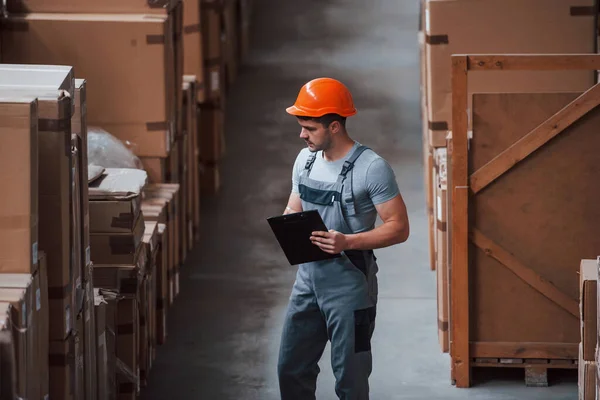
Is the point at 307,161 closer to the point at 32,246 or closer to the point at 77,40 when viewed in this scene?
the point at 32,246

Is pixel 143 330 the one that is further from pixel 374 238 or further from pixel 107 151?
pixel 374 238

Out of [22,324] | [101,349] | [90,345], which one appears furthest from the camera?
[101,349]

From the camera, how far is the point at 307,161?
18.5 ft

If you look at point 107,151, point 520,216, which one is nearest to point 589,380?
point 520,216

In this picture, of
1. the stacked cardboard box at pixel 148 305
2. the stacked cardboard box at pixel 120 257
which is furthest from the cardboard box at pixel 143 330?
the stacked cardboard box at pixel 120 257

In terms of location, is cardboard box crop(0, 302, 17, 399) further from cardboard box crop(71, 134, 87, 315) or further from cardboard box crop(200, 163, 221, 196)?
cardboard box crop(200, 163, 221, 196)

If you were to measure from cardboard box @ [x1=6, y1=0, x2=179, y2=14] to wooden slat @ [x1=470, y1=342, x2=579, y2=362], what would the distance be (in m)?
3.18

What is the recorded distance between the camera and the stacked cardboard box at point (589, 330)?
5633 millimetres

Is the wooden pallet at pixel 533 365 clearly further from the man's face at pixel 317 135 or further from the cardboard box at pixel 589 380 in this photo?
the man's face at pixel 317 135

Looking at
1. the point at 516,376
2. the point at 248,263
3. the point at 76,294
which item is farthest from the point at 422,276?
the point at 76,294

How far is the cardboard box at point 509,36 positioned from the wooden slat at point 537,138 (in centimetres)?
168

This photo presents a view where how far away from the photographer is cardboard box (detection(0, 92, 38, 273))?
176 inches

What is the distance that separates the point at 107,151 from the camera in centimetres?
777

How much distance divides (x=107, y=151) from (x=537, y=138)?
282 centimetres
